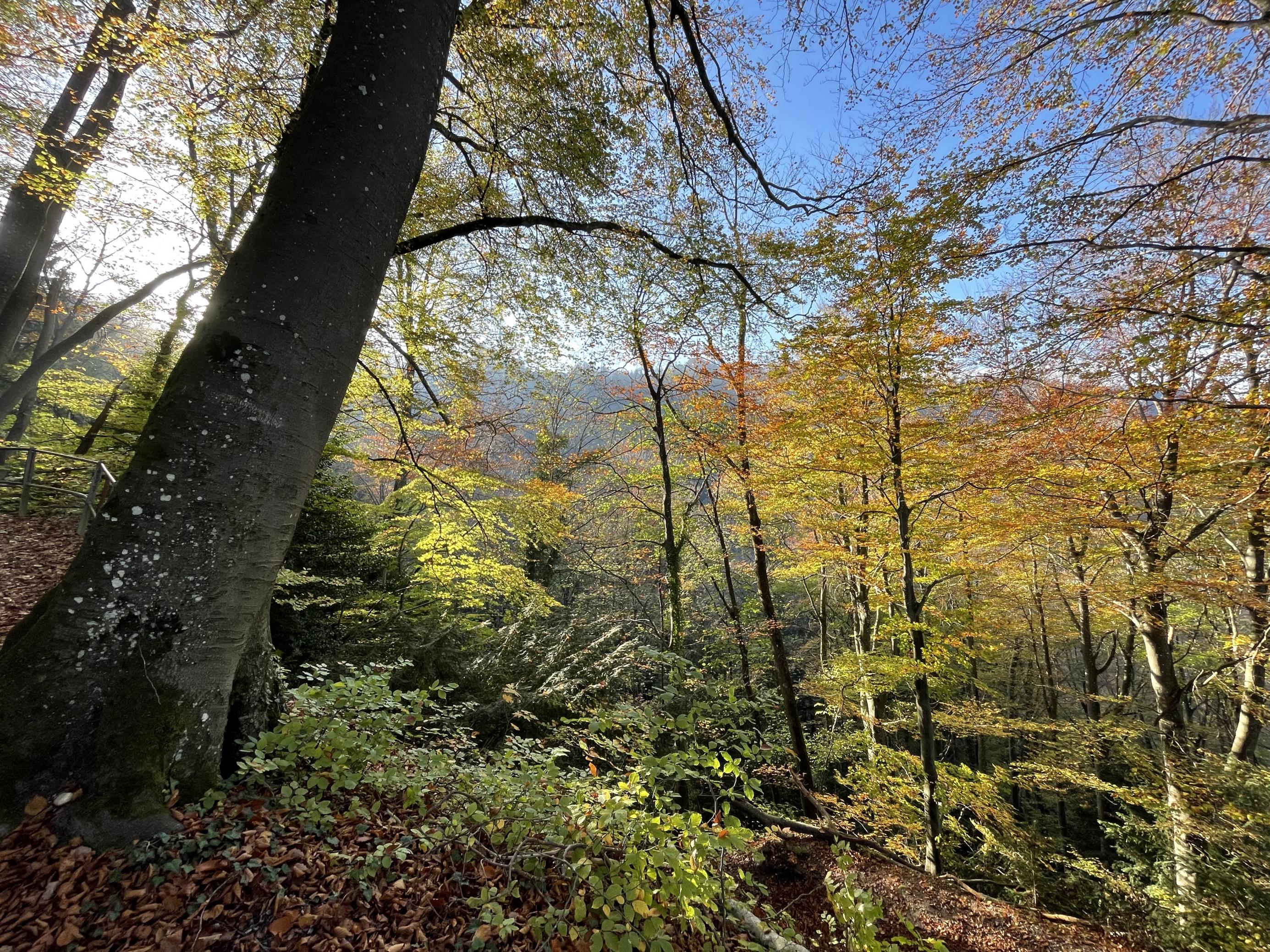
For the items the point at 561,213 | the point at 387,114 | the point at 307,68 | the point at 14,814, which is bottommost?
the point at 14,814

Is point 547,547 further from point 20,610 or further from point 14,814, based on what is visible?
point 14,814

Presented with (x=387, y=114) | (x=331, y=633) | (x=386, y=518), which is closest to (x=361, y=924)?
(x=387, y=114)

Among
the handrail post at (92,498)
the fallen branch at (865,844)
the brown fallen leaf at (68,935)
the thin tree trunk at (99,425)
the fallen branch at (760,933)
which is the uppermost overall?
the thin tree trunk at (99,425)

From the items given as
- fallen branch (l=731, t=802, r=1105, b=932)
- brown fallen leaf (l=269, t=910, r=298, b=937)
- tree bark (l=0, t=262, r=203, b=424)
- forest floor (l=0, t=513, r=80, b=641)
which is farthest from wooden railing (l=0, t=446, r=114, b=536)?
fallen branch (l=731, t=802, r=1105, b=932)

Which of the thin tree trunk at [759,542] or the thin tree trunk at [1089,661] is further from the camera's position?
the thin tree trunk at [1089,661]

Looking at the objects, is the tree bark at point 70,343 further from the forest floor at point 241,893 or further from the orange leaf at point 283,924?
the orange leaf at point 283,924

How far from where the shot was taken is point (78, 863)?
59.9 inches

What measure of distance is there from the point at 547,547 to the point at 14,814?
493 inches

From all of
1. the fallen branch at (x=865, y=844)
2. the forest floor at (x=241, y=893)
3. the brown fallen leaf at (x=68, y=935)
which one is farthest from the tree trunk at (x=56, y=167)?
the fallen branch at (x=865, y=844)

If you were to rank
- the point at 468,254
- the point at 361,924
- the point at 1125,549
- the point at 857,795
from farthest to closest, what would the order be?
the point at 857,795, the point at 1125,549, the point at 468,254, the point at 361,924

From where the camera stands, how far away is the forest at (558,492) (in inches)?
71.6

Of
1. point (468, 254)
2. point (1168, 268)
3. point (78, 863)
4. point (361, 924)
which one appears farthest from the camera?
point (468, 254)

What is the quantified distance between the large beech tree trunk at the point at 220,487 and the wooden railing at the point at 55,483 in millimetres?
6017

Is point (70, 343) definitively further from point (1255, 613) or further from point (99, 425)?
point (1255, 613)
